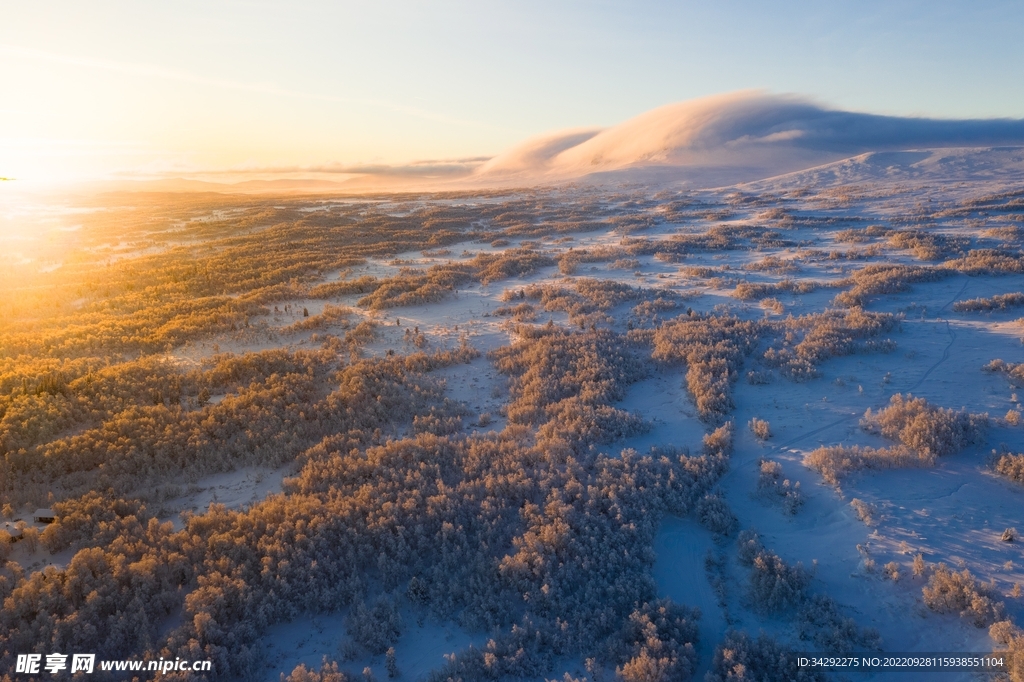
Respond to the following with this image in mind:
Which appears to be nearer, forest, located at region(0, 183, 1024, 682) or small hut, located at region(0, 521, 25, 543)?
forest, located at region(0, 183, 1024, 682)

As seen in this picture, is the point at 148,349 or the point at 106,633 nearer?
the point at 106,633

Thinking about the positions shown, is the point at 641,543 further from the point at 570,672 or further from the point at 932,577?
the point at 932,577

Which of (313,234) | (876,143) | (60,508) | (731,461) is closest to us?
(60,508)

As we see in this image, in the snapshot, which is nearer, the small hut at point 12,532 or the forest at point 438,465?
the forest at point 438,465

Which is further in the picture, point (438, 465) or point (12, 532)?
point (438, 465)

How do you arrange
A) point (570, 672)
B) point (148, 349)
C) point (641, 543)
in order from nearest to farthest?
1. point (570, 672)
2. point (641, 543)
3. point (148, 349)

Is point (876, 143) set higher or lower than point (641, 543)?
higher

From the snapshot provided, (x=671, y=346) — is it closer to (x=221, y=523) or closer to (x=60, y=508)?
(x=221, y=523)

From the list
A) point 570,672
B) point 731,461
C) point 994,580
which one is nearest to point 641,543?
point 570,672

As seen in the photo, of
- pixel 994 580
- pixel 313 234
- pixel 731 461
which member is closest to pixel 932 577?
pixel 994 580

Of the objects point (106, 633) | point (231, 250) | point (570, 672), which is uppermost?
point (231, 250)
